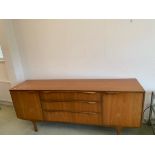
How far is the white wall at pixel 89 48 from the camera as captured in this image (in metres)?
2.14

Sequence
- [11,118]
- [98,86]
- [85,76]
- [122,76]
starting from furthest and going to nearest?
[11,118]
[85,76]
[122,76]
[98,86]

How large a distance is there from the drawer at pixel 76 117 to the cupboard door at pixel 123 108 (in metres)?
0.12

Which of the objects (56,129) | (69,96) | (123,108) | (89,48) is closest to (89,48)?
(89,48)

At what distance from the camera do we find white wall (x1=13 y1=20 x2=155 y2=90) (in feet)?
7.02

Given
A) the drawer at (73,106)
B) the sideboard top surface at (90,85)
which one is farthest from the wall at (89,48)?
the drawer at (73,106)

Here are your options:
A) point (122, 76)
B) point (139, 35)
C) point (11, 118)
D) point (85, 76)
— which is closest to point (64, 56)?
point (85, 76)

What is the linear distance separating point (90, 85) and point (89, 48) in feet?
1.91

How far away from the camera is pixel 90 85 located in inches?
84.7

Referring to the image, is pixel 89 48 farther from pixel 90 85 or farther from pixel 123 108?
pixel 123 108

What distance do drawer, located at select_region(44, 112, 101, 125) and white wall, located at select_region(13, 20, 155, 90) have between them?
66 cm

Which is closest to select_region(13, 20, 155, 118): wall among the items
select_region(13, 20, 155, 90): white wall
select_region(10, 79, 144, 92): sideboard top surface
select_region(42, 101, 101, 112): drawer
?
select_region(13, 20, 155, 90): white wall
